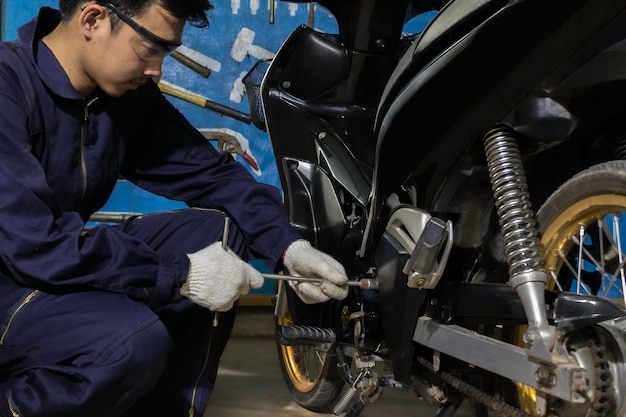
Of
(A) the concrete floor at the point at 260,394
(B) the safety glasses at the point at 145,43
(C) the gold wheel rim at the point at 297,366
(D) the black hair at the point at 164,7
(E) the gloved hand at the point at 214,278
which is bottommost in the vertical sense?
(A) the concrete floor at the point at 260,394

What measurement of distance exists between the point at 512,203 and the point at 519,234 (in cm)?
5

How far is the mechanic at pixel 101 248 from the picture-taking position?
1.16m

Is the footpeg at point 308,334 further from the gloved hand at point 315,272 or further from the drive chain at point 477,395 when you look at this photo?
the drive chain at point 477,395

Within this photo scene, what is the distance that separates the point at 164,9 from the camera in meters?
1.27

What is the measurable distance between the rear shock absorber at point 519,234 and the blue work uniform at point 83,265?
545 millimetres

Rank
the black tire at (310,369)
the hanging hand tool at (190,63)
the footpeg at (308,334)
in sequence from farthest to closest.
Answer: the hanging hand tool at (190,63), the black tire at (310,369), the footpeg at (308,334)

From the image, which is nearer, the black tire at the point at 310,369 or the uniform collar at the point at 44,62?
the uniform collar at the point at 44,62

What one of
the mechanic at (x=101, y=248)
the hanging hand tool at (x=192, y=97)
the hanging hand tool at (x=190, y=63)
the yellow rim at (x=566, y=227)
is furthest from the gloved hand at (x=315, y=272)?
the hanging hand tool at (x=190, y=63)

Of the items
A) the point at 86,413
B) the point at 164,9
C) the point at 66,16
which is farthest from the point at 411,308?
the point at 66,16

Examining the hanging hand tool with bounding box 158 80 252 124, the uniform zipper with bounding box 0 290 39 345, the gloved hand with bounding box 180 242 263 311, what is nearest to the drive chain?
the gloved hand with bounding box 180 242 263 311

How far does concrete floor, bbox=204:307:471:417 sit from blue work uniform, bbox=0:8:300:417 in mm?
474

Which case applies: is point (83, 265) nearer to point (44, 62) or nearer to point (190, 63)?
point (44, 62)

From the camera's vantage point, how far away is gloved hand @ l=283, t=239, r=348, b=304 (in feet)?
4.51

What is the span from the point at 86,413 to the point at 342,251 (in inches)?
25.8
